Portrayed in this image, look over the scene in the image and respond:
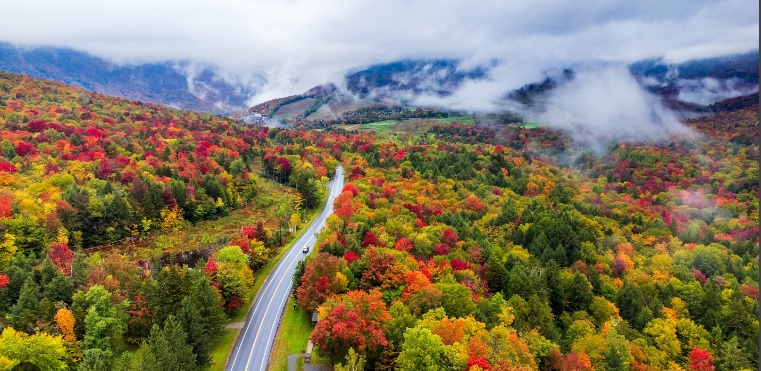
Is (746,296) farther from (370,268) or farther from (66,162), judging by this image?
(66,162)

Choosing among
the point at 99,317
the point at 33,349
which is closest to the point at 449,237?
the point at 99,317

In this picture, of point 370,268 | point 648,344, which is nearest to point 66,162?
point 370,268

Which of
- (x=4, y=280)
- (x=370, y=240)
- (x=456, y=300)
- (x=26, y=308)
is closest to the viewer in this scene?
(x=26, y=308)

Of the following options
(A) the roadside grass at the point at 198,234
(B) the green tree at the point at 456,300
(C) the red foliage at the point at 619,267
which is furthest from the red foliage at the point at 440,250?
(C) the red foliage at the point at 619,267

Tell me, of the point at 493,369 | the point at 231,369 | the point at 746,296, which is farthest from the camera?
the point at 746,296

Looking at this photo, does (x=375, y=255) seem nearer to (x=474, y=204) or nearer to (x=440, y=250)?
(x=440, y=250)
